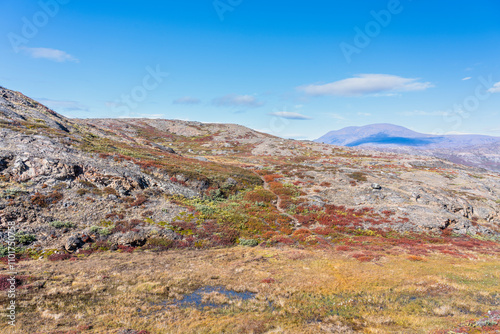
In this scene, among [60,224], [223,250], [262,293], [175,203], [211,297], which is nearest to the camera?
[211,297]

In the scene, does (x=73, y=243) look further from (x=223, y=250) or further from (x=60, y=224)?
(x=223, y=250)

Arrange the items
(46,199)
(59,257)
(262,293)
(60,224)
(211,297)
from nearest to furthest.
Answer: (211,297), (262,293), (59,257), (60,224), (46,199)

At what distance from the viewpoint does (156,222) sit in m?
32.2

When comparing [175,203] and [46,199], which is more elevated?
[46,199]

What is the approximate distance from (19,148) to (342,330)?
50.4 meters

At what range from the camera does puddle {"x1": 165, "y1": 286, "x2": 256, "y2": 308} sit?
57.5 ft

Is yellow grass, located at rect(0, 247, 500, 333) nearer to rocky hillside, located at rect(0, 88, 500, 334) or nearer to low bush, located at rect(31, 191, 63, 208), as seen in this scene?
rocky hillside, located at rect(0, 88, 500, 334)

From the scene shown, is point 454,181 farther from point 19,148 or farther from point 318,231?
point 19,148

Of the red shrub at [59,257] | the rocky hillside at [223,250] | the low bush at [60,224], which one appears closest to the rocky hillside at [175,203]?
the low bush at [60,224]

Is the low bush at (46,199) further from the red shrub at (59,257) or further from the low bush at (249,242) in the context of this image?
the low bush at (249,242)

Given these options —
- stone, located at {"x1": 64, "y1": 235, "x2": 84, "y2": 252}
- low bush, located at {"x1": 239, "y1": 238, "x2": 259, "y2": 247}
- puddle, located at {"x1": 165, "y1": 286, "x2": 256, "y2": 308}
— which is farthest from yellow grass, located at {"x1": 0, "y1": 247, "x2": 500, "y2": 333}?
low bush, located at {"x1": 239, "y1": 238, "x2": 259, "y2": 247}

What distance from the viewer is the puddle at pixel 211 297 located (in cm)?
1753

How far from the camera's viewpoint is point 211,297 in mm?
18391

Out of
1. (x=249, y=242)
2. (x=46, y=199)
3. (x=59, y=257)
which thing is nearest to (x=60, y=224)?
(x=59, y=257)
